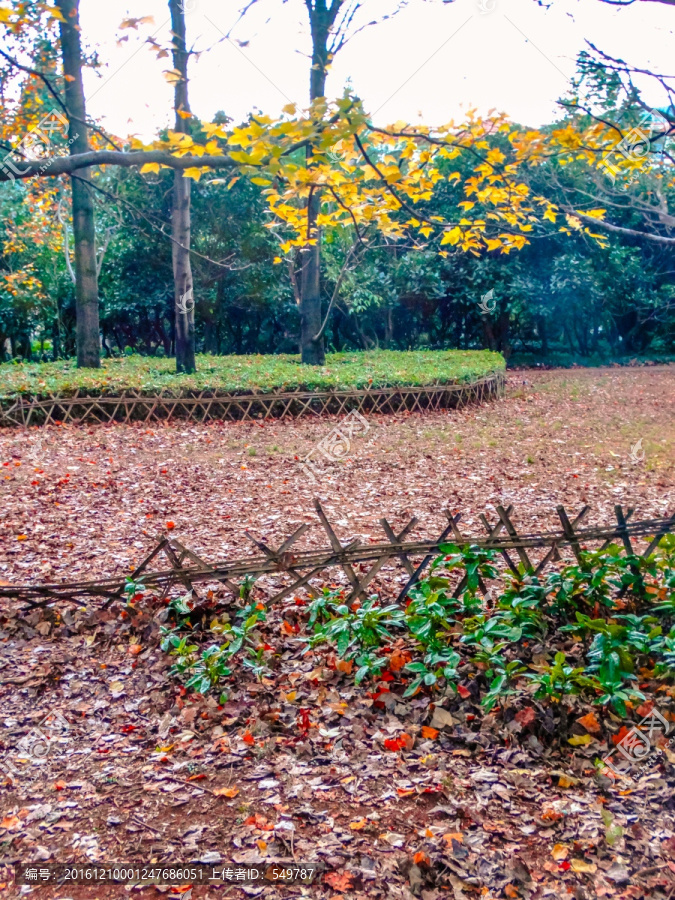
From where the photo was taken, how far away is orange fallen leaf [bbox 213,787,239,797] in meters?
2.63

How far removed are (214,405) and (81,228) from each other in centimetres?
503

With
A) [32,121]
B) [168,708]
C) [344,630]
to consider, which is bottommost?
[168,708]

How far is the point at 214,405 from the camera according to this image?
1102 centimetres

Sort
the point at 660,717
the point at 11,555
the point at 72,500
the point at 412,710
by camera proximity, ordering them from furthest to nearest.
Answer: the point at 72,500, the point at 11,555, the point at 412,710, the point at 660,717

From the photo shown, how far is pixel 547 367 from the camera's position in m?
22.8

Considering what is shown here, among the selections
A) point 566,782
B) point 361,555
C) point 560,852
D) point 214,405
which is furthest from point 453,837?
point 214,405

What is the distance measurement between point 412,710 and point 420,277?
20.7 m

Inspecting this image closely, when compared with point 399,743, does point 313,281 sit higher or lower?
higher

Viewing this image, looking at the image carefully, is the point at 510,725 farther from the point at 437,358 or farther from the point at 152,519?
the point at 437,358

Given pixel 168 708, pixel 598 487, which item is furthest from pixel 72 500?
pixel 598 487

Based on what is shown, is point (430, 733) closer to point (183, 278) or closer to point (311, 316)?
point (183, 278)

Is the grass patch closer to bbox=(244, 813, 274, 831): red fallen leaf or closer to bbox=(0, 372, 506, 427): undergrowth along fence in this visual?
bbox=(0, 372, 506, 427): undergrowth along fence

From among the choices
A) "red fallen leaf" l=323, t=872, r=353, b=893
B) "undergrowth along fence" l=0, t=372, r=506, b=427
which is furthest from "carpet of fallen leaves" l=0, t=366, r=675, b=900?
"undergrowth along fence" l=0, t=372, r=506, b=427

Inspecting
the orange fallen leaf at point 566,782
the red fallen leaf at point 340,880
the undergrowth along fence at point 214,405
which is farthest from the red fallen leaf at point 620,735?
the undergrowth along fence at point 214,405
